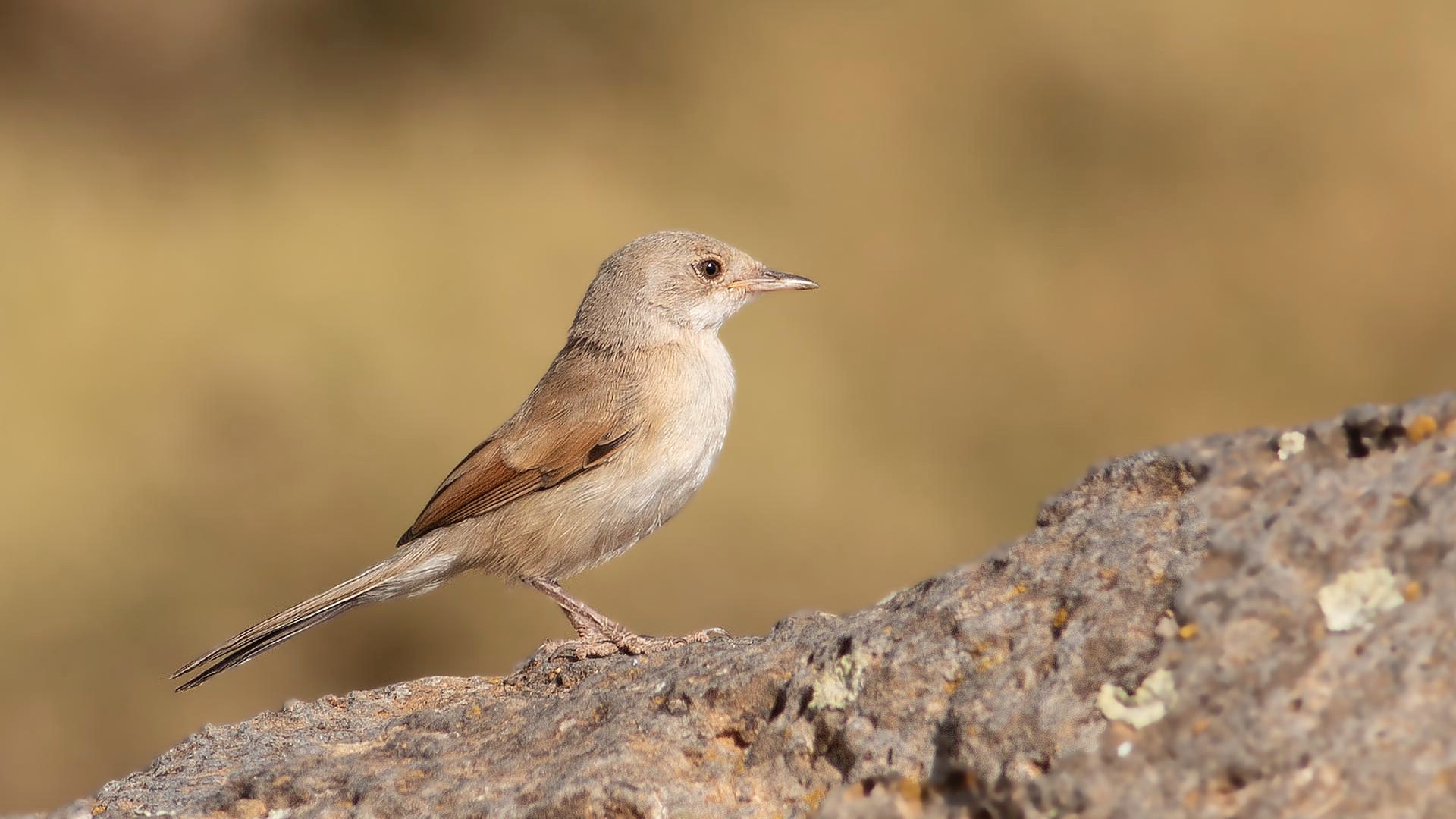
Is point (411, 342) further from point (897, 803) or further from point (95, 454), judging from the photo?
point (897, 803)

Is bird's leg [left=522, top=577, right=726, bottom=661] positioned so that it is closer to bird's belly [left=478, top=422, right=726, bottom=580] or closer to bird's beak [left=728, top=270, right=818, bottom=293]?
bird's belly [left=478, top=422, right=726, bottom=580]

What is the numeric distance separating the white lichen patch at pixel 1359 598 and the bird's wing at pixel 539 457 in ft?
13.0

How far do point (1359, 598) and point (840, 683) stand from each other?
107 cm

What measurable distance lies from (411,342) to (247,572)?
258 centimetres

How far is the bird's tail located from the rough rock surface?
1556mm

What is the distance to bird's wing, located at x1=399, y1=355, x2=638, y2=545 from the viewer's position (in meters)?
6.11

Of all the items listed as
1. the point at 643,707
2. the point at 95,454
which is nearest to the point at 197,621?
the point at 95,454

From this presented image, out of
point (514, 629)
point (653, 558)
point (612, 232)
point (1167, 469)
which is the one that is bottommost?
point (1167, 469)

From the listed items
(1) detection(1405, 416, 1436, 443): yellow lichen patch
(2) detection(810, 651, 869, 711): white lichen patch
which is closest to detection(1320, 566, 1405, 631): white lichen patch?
(1) detection(1405, 416, 1436, 443): yellow lichen patch

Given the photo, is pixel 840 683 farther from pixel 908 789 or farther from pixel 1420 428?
pixel 1420 428

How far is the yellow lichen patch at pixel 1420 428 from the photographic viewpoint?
8.88ft

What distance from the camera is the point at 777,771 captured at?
10.0 ft

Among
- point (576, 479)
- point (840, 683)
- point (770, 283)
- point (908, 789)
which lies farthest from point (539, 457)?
point (908, 789)

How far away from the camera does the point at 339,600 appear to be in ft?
18.8
